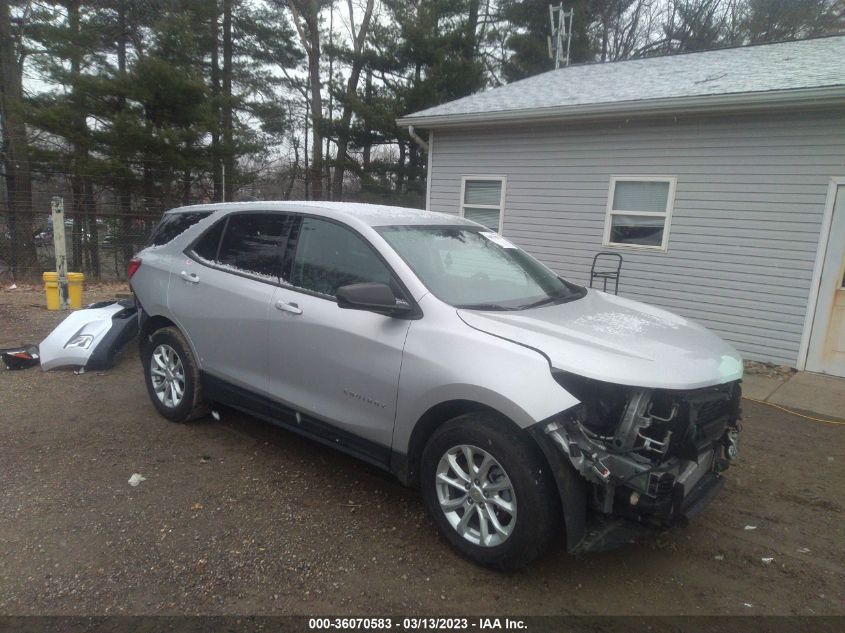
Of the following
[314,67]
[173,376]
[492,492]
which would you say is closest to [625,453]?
[492,492]

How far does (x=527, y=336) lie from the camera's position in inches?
108

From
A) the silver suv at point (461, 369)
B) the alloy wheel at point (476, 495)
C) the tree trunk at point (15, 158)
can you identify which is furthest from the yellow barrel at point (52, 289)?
the alloy wheel at point (476, 495)

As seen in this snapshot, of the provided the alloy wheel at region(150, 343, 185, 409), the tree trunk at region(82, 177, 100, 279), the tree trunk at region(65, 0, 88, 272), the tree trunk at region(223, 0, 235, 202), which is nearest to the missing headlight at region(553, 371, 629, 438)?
the alloy wheel at region(150, 343, 185, 409)

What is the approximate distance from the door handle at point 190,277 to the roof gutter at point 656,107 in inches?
232

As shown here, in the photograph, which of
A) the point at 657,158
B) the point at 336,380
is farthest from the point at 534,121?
the point at 336,380

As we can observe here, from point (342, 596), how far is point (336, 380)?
1.16 metres

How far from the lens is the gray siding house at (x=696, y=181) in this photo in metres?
6.69

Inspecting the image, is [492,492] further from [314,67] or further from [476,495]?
[314,67]

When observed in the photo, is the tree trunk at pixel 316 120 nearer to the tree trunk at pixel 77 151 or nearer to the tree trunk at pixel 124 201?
the tree trunk at pixel 124 201

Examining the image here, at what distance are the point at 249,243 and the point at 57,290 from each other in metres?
6.34

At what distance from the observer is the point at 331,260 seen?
354 centimetres

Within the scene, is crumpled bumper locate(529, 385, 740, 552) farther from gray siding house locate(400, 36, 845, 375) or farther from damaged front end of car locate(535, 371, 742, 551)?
gray siding house locate(400, 36, 845, 375)

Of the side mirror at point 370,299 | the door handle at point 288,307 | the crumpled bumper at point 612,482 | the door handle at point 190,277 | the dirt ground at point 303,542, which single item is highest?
the side mirror at point 370,299

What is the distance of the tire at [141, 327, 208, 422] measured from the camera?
429 centimetres
